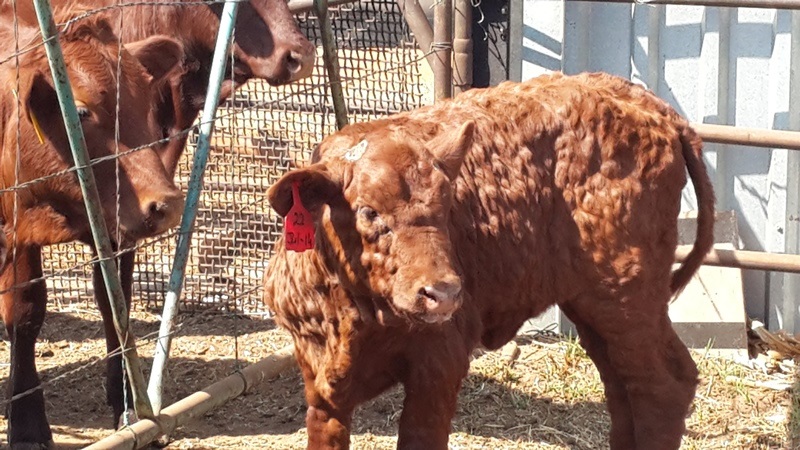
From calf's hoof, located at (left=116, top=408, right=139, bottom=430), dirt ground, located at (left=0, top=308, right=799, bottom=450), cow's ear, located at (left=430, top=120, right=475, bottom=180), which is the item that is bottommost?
dirt ground, located at (left=0, top=308, right=799, bottom=450)

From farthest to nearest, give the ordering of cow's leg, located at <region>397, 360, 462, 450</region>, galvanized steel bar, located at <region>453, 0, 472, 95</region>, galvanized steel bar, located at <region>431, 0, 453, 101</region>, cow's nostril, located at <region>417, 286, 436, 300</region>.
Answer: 1. galvanized steel bar, located at <region>453, 0, 472, 95</region>
2. galvanized steel bar, located at <region>431, 0, 453, 101</region>
3. cow's leg, located at <region>397, 360, 462, 450</region>
4. cow's nostril, located at <region>417, 286, 436, 300</region>

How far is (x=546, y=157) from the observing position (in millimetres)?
4672

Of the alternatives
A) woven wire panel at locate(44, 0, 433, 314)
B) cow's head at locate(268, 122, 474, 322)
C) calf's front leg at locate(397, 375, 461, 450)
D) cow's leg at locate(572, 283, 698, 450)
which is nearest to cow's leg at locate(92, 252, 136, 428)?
woven wire panel at locate(44, 0, 433, 314)

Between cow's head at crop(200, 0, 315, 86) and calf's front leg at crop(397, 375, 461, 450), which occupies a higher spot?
cow's head at crop(200, 0, 315, 86)

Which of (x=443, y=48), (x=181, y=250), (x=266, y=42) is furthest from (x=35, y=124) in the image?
(x=443, y=48)

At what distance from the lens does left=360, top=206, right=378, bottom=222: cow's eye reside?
12.9ft

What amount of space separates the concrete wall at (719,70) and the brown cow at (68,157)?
265 cm

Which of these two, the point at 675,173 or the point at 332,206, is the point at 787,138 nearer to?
the point at 675,173

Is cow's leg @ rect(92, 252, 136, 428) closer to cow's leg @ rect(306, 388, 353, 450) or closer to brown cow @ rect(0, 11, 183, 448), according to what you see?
brown cow @ rect(0, 11, 183, 448)

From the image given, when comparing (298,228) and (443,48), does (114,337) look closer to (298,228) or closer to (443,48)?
(298,228)

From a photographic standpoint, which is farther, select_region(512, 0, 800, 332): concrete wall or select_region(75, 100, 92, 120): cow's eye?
select_region(512, 0, 800, 332): concrete wall

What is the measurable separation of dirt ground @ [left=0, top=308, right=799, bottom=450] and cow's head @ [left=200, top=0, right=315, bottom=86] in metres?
1.27

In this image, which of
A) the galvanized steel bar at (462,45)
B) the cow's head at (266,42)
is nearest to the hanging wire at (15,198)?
the cow's head at (266,42)

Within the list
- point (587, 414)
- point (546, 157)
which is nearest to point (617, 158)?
point (546, 157)
